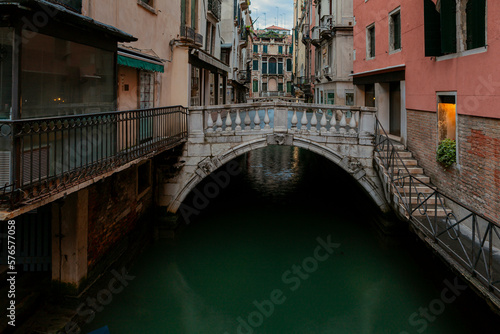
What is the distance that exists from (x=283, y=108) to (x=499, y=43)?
5120 millimetres

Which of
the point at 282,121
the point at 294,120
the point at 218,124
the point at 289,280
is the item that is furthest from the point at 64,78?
the point at 289,280

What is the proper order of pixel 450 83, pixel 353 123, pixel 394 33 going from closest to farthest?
1. pixel 450 83
2. pixel 353 123
3. pixel 394 33

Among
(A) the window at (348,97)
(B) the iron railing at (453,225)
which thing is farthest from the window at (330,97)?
(B) the iron railing at (453,225)

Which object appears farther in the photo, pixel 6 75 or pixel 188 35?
pixel 188 35

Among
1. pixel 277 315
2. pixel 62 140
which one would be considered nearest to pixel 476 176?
pixel 277 315

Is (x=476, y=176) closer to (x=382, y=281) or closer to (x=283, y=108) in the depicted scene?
(x=382, y=281)

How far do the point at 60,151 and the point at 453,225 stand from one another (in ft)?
19.5

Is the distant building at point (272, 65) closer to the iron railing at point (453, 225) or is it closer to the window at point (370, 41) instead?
the window at point (370, 41)

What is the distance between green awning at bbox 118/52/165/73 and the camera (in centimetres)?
821

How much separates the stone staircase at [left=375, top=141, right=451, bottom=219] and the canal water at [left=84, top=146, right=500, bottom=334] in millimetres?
1556

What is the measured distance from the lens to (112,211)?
858 cm

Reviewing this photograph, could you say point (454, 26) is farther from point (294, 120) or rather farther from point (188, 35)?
point (188, 35)

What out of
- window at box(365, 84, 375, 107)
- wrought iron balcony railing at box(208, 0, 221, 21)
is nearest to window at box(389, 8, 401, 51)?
window at box(365, 84, 375, 107)

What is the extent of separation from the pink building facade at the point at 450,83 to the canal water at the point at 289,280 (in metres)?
2.22
